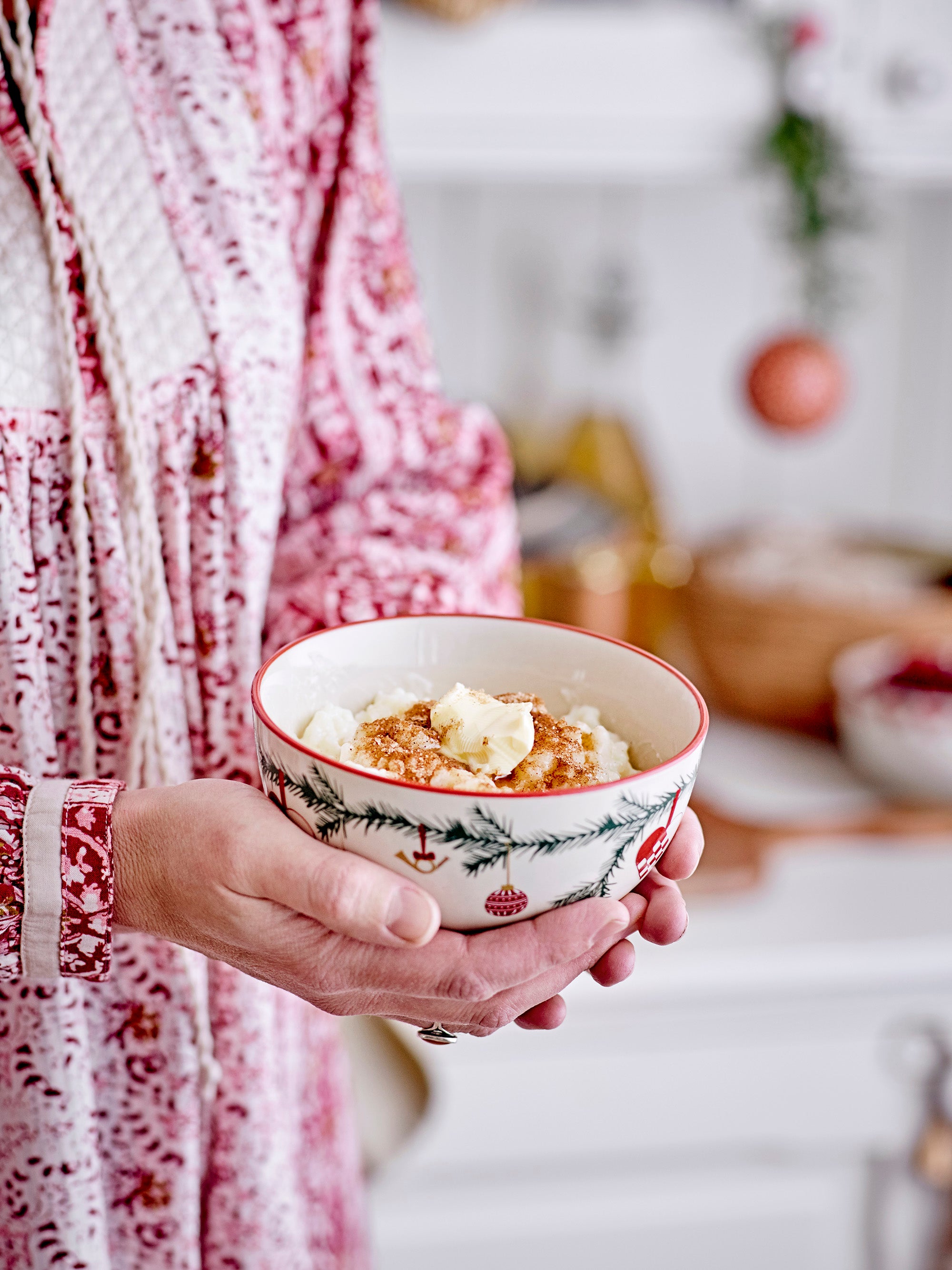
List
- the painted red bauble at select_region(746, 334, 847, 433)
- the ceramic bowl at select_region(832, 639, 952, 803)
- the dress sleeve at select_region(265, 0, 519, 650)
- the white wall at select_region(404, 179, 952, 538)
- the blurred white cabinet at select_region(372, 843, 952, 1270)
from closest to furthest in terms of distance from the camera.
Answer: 1. the dress sleeve at select_region(265, 0, 519, 650)
2. the blurred white cabinet at select_region(372, 843, 952, 1270)
3. the ceramic bowl at select_region(832, 639, 952, 803)
4. the painted red bauble at select_region(746, 334, 847, 433)
5. the white wall at select_region(404, 179, 952, 538)

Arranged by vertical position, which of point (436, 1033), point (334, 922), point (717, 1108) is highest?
point (334, 922)

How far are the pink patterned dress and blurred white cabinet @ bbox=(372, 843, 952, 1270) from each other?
334mm

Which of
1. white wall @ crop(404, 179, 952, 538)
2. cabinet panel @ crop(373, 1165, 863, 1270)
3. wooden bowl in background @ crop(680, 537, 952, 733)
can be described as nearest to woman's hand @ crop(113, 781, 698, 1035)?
cabinet panel @ crop(373, 1165, 863, 1270)

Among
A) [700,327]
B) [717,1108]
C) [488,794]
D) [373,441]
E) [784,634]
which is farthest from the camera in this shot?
→ [700,327]

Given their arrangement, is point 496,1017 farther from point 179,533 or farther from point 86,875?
point 179,533

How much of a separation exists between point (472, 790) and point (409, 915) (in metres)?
0.05

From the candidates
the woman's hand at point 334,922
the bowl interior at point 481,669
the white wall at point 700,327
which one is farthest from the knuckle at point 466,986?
the white wall at point 700,327

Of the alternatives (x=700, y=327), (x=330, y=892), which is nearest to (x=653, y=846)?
(x=330, y=892)

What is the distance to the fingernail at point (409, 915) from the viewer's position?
1.34 feet

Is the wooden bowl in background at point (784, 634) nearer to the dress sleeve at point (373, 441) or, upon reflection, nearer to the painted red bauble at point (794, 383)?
the painted red bauble at point (794, 383)

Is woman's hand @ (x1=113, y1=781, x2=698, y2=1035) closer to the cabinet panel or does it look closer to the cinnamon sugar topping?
the cinnamon sugar topping

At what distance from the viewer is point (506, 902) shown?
0.42m

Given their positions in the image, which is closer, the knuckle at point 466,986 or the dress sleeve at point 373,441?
the knuckle at point 466,986

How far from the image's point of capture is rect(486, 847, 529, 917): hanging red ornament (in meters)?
0.42
